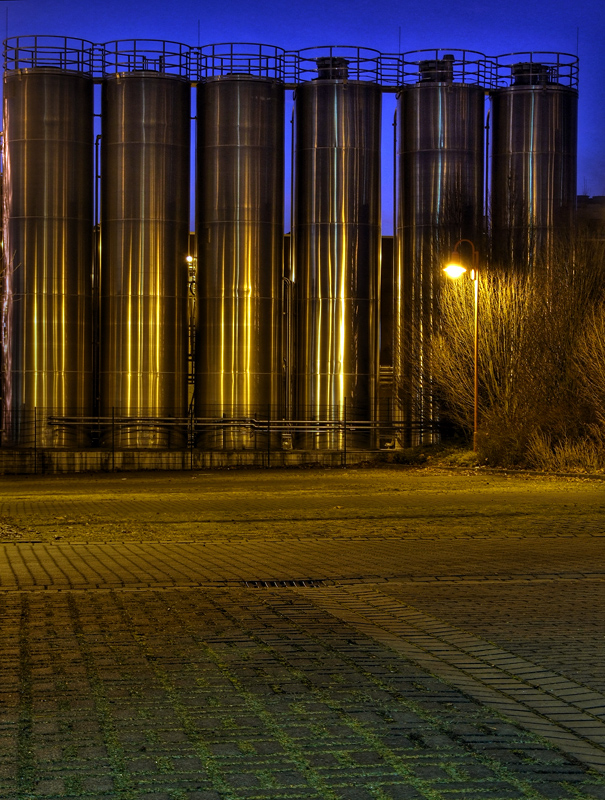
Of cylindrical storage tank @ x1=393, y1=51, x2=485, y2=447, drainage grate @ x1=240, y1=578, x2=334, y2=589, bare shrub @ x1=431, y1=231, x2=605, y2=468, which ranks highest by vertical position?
cylindrical storage tank @ x1=393, y1=51, x2=485, y2=447

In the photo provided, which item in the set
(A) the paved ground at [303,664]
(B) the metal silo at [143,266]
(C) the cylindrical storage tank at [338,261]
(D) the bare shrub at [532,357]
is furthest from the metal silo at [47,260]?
(A) the paved ground at [303,664]

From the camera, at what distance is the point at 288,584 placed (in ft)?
28.9

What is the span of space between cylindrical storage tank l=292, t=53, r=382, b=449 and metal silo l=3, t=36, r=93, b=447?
738 cm

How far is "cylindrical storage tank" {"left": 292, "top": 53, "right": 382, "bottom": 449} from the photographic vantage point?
35.8 m

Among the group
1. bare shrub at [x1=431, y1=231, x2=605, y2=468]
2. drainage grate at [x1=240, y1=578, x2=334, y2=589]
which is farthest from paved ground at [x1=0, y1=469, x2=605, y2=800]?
bare shrub at [x1=431, y1=231, x2=605, y2=468]

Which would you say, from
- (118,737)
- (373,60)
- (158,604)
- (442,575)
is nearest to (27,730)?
(118,737)

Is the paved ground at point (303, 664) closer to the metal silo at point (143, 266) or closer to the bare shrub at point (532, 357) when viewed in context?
the bare shrub at point (532, 357)

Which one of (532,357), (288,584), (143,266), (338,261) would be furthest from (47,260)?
(288,584)

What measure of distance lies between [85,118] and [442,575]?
98.4 feet

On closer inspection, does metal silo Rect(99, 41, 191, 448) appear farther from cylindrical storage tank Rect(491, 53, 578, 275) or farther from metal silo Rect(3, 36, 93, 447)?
cylindrical storage tank Rect(491, 53, 578, 275)

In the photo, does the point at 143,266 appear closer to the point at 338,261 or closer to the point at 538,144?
the point at 338,261

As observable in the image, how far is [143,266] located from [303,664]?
99.6 feet

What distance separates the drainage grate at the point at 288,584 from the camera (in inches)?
340

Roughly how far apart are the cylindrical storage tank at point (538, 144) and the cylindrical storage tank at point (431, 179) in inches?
36.7
